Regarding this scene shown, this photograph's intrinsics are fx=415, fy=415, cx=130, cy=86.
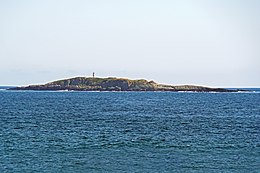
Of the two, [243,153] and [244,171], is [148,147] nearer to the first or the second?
[243,153]

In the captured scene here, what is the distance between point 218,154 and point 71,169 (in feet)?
48.2

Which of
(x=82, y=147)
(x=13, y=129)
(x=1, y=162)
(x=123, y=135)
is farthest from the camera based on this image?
(x=13, y=129)

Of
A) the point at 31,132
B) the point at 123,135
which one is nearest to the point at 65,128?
the point at 31,132

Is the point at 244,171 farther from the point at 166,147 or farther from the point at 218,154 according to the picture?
the point at 166,147

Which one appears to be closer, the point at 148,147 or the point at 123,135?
the point at 148,147

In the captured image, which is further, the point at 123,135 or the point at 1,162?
the point at 123,135

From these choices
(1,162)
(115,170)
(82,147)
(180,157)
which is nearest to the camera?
(115,170)

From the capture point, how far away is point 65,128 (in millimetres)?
60062

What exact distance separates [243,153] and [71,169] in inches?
671

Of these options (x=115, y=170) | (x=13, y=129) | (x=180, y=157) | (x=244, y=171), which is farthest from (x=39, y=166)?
(x=13, y=129)

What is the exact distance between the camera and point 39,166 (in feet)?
113

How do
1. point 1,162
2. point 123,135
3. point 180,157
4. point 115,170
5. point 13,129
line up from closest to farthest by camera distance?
point 115,170 → point 1,162 → point 180,157 → point 123,135 → point 13,129

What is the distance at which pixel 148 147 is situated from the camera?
43.5m

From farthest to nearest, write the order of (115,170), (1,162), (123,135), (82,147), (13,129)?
(13,129)
(123,135)
(82,147)
(1,162)
(115,170)
